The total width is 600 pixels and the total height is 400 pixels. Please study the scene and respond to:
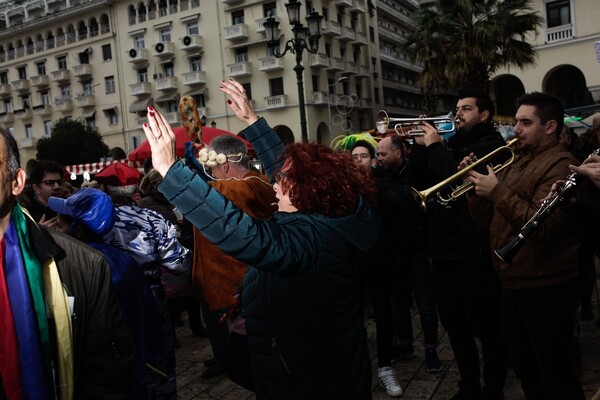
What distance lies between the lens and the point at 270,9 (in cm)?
3453

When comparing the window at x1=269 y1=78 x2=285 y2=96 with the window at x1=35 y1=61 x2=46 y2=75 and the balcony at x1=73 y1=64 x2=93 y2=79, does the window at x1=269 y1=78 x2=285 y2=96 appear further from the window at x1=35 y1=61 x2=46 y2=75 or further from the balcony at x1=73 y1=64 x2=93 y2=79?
the window at x1=35 y1=61 x2=46 y2=75

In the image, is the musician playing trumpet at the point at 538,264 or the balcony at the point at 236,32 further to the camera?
the balcony at the point at 236,32

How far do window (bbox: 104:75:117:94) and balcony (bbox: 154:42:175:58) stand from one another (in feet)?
17.6

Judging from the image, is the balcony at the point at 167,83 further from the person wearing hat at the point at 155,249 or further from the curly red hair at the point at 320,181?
the curly red hair at the point at 320,181

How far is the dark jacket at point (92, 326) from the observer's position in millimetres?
1759

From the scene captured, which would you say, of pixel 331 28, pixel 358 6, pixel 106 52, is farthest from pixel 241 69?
pixel 106 52

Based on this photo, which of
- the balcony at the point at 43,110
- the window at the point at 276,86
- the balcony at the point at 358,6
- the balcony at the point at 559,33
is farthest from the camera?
the balcony at the point at 43,110

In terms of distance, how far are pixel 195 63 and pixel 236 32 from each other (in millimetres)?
4358

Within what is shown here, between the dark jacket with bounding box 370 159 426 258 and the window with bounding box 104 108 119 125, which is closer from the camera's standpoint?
the dark jacket with bounding box 370 159 426 258

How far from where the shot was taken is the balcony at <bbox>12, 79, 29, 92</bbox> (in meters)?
44.5

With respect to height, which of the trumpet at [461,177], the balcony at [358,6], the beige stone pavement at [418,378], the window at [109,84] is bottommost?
the beige stone pavement at [418,378]

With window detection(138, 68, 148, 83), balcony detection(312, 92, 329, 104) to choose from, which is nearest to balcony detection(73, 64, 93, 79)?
window detection(138, 68, 148, 83)

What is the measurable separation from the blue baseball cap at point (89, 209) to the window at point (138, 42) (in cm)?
3968

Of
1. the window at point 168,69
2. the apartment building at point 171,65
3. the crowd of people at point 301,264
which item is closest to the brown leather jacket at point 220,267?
the crowd of people at point 301,264
